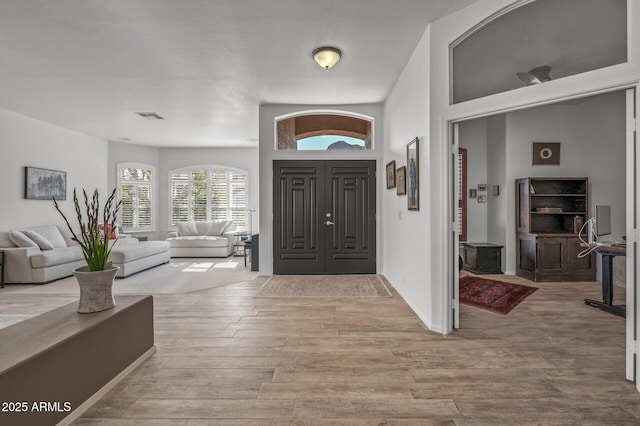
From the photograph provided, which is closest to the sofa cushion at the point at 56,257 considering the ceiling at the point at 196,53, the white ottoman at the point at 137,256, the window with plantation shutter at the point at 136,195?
the white ottoman at the point at 137,256

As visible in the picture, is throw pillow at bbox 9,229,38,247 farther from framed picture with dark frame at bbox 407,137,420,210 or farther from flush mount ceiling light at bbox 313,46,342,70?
framed picture with dark frame at bbox 407,137,420,210

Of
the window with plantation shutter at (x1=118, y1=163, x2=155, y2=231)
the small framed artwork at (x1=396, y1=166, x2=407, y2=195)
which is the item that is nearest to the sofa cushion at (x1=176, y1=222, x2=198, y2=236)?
the window with plantation shutter at (x1=118, y1=163, x2=155, y2=231)

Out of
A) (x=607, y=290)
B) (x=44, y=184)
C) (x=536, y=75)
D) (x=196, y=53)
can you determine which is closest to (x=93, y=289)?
(x=196, y=53)

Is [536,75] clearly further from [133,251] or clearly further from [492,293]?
[133,251]

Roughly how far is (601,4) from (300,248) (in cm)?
466

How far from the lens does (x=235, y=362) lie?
8.38ft

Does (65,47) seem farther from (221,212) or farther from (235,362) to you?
(221,212)

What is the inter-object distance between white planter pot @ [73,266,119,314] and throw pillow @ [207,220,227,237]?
6.52m

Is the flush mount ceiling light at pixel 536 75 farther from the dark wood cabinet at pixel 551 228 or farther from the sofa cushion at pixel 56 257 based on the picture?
the sofa cushion at pixel 56 257

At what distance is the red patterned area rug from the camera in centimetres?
404

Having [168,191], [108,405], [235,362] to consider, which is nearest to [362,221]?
[235,362]

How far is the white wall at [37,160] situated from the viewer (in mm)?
5758

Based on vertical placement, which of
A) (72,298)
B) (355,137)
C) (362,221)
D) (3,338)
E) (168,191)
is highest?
(355,137)

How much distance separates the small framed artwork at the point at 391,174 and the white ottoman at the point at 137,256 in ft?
15.5
